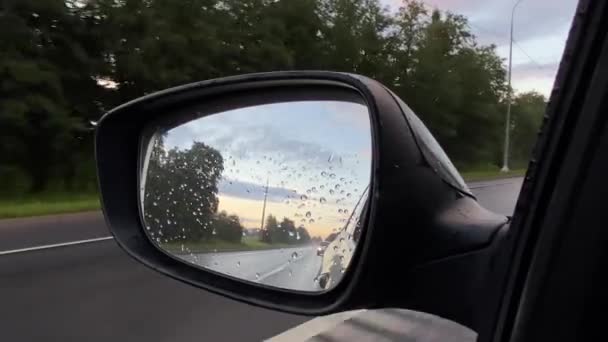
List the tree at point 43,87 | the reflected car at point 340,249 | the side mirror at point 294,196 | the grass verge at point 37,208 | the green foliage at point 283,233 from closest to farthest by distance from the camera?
the side mirror at point 294,196
the reflected car at point 340,249
the green foliage at point 283,233
the grass verge at point 37,208
the tree at point 43,87

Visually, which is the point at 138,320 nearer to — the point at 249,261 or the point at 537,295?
the point at 249,261

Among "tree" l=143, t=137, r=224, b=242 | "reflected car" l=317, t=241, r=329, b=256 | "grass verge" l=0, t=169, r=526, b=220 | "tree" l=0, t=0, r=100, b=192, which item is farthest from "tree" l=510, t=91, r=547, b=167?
"tree" l=0, t=0, r=100, b=192

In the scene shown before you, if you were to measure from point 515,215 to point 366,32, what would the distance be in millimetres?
34449

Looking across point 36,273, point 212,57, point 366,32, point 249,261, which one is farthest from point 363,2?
point 249,261

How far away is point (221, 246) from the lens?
Answer: 5.91 feet

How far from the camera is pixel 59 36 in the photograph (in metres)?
19.7

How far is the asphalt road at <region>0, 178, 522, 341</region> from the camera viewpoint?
194 inches

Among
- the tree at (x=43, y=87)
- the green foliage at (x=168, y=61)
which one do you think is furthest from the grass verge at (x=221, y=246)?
the tree at (x=43, y=87)

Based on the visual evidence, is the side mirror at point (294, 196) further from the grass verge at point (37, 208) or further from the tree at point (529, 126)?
the grass verge at point (37, 208)

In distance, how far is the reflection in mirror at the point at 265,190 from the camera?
1385 millimetres

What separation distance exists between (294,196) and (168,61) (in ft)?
72.7

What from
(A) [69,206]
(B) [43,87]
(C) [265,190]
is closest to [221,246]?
(C) [265,190]

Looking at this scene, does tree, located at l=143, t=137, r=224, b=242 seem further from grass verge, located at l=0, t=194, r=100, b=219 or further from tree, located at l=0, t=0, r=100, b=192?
tree, located at l=0, t=0, r=100, b=192

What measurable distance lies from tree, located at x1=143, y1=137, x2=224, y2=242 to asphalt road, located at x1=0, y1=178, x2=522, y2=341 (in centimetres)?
297
